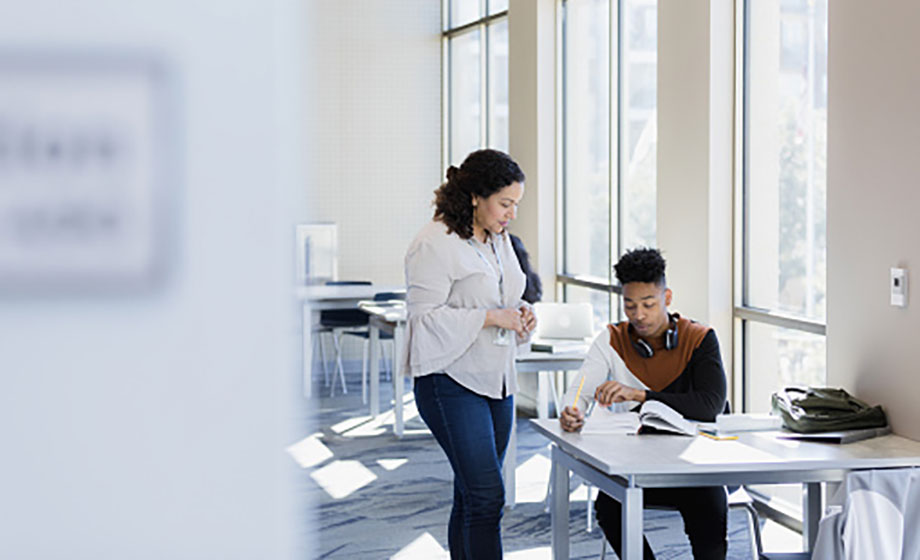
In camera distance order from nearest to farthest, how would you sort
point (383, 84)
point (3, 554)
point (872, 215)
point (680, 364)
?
point (3, 554) → point (680, 364) → point (872, 215) → point (383, 84)

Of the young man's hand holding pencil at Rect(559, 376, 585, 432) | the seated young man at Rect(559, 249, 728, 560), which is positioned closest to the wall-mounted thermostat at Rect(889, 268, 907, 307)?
the seated young man at Rect(559, 249, 728, 560)

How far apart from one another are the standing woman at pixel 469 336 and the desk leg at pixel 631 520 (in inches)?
15.8

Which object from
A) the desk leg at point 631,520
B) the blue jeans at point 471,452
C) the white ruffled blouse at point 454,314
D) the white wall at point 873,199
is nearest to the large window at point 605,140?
the white wall at point 873,199

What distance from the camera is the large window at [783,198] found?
166 inches

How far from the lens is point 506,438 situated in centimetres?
296

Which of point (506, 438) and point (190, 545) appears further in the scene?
point (506, 438)

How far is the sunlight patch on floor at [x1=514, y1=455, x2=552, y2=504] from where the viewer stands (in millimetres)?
5016

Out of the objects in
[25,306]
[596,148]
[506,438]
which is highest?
[596,148]

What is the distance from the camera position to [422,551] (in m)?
4.15

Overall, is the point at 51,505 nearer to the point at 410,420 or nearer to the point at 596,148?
the point at 596,148

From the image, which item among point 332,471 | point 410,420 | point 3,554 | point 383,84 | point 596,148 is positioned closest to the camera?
point 3,554

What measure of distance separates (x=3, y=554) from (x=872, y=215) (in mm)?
3289

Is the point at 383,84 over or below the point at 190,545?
over

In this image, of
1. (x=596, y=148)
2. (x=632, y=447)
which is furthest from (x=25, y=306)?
(x=596, y=148)
